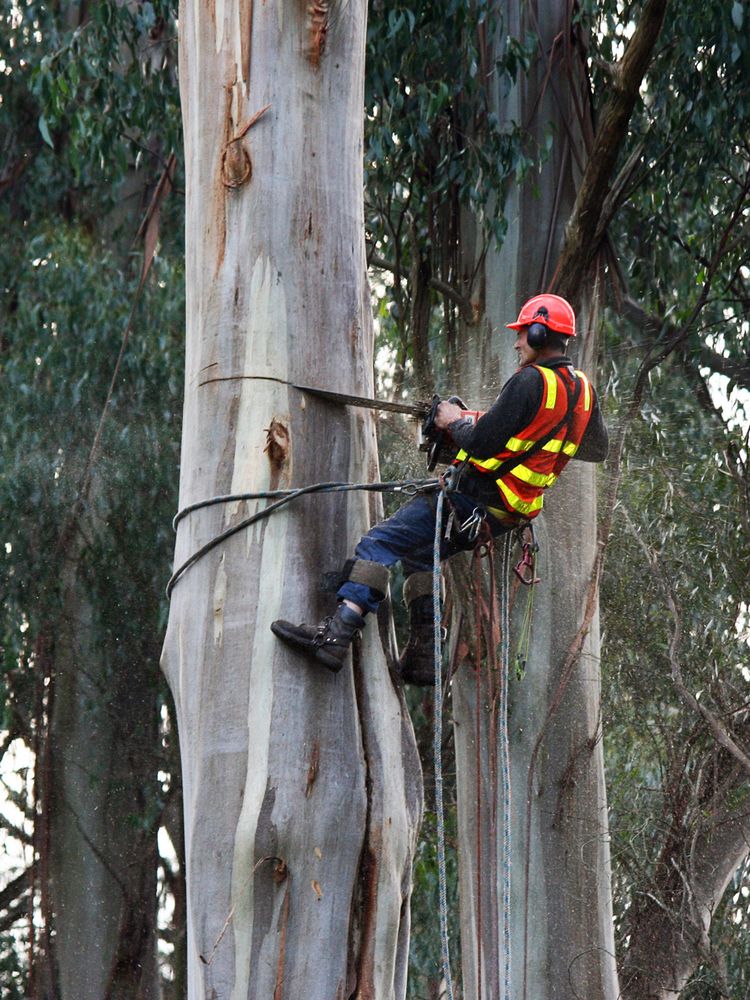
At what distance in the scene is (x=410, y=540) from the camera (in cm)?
373

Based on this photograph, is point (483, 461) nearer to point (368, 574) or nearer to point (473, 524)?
point (473, 524)

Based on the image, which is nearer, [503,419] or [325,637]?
[325,637]

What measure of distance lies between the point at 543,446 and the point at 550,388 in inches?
6.8

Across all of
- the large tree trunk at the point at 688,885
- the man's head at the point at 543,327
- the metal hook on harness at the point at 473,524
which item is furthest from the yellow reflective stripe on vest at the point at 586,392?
the large tree trunk at the point at 688,885

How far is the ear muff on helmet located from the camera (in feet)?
13.8

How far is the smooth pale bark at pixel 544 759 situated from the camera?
659 cm

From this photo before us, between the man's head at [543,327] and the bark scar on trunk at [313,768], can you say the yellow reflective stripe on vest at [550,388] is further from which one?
the bark scar on trunk at [313,768]

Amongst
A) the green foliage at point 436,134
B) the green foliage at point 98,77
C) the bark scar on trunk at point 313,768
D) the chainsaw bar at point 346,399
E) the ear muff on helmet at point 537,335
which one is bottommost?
the bark scar on trunk at point 313,768

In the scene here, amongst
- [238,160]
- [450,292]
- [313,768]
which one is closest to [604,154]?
[450,292]

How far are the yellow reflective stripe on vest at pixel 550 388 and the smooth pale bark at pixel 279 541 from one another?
623mm

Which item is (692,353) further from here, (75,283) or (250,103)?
(250,103)

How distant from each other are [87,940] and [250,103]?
7.23 metres

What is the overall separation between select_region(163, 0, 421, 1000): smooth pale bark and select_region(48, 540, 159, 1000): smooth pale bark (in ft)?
19.8

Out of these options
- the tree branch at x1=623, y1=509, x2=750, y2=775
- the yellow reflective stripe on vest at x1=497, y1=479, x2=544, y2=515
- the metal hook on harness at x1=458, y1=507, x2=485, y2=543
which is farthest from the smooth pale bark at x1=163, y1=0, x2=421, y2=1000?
the tree branch at x1=623, y1=509, x2=750, y2=775
